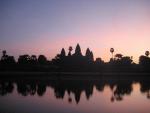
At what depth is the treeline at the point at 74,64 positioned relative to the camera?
85.1 m

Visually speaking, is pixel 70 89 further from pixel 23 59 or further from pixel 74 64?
pixel 23 59

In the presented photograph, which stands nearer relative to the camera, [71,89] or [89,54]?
[71,89]

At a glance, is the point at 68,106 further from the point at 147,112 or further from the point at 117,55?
the point at 117,55

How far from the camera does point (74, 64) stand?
300 feet

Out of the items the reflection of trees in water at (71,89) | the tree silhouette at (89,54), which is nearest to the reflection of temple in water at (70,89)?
the reflection of trees in water at (71,89)

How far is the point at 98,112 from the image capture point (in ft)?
76.1

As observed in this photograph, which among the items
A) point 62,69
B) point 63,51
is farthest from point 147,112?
point 63,51

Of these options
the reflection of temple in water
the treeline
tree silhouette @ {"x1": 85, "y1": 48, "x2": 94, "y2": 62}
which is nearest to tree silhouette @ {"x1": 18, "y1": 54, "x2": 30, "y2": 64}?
the treeline

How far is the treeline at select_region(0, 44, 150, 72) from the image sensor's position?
279ft

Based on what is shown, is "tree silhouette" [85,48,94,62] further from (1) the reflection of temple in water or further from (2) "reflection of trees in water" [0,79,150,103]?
(2) "reflection of trees in water" [0,79,150,103]

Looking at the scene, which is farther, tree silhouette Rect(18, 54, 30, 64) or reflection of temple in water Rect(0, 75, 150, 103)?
tree silhouette Rect(18, 54, 30, 64)

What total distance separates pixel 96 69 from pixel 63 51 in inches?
1211

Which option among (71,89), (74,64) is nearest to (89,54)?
(74,64)

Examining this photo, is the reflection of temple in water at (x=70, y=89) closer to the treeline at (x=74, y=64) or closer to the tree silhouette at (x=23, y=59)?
the treeline at (x=74, y=64)
